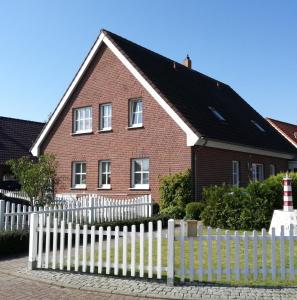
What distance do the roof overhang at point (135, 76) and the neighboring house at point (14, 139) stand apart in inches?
298

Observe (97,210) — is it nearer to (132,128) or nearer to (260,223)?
(260,223)

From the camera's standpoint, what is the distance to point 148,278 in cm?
739

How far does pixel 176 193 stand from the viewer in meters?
18.2

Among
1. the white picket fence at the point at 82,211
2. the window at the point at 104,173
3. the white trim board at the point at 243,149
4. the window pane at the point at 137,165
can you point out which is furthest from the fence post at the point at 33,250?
the window at the point at 104,173

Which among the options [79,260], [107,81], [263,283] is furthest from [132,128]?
[263,283]

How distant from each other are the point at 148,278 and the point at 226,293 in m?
1.45

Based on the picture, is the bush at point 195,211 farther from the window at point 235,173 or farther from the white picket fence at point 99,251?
the white picket fence at point 99,251

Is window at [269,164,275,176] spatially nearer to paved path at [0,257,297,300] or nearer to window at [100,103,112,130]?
window at [100,103,112,130]

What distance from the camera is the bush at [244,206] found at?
14.2 meters

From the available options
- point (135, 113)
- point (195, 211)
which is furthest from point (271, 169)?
point (195, 211)

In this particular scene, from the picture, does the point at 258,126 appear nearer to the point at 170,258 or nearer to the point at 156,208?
the point at 156,208

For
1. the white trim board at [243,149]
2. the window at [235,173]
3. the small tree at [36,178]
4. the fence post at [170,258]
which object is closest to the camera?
the fence post at [170,258]

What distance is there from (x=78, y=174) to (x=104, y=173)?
6.15 ft

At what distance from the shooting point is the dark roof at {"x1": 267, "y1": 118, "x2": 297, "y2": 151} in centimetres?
3656
